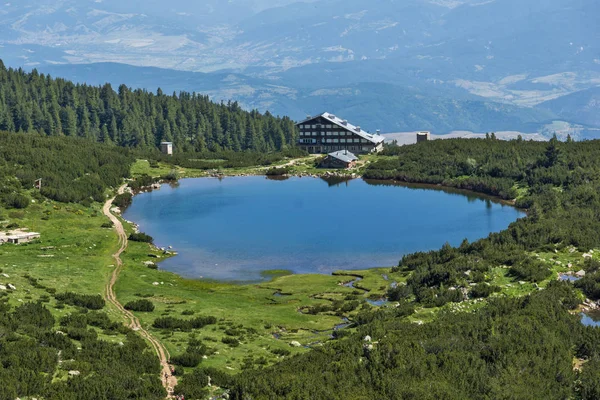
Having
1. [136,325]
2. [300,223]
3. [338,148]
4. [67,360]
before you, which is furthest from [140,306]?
[338,148]

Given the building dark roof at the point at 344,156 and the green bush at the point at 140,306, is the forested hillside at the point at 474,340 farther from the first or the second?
the building dark roof at the point at 344,156

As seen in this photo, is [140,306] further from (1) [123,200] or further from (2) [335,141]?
(2) [335,141]

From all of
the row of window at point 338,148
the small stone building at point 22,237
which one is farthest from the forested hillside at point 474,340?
the row of window at point 338,148

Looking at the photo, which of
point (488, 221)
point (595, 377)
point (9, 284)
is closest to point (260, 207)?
point (488, 221)

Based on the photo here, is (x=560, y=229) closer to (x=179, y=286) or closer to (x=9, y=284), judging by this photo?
(x=179, y=286)

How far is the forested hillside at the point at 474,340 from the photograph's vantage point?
32719mm

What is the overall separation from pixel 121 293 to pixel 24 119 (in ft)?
299

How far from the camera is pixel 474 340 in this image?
37.6 meters

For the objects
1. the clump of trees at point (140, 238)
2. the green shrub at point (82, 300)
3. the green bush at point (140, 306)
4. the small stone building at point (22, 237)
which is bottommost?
the green bush at point (140, 306)

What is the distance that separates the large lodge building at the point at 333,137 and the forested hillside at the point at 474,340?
231 ft

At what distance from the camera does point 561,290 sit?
48531 mm

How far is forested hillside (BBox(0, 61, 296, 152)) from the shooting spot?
5463 inches

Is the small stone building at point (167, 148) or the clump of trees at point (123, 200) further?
→ the small stone building at point (167, 148)

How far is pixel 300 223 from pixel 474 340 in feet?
150
